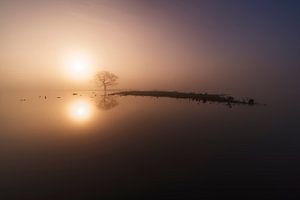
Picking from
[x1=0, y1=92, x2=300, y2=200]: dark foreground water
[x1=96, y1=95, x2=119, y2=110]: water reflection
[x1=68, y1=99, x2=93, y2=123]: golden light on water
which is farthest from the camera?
[x1=96, y1=95, x2=119, y2=110]: water reflection

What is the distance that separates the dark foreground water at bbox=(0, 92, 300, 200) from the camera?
2522 centimetres

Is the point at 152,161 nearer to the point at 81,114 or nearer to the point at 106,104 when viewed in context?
the point at 81,114

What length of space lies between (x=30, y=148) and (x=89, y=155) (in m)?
9.78

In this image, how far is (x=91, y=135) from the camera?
5069cm

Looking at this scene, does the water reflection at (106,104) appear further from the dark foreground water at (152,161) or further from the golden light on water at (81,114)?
the dark foreground water at (152,161)

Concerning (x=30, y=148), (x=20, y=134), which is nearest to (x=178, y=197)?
(x=30, y=148)

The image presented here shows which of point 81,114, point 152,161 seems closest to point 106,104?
point 81,114

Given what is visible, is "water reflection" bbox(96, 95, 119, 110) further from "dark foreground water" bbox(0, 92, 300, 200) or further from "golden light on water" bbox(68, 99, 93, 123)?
"dark foreground water" bbox(0, 92, 300, 200)

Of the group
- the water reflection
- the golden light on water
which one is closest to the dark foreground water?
the golden light on water

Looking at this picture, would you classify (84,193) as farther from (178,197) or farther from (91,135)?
(91,135)

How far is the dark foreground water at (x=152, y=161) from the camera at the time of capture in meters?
25.2

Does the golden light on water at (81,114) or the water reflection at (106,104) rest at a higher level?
the water reflection at (106,104)

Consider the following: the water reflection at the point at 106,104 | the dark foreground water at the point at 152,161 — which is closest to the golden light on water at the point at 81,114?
the water reflection at the point at 106,104

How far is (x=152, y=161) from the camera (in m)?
33.5
